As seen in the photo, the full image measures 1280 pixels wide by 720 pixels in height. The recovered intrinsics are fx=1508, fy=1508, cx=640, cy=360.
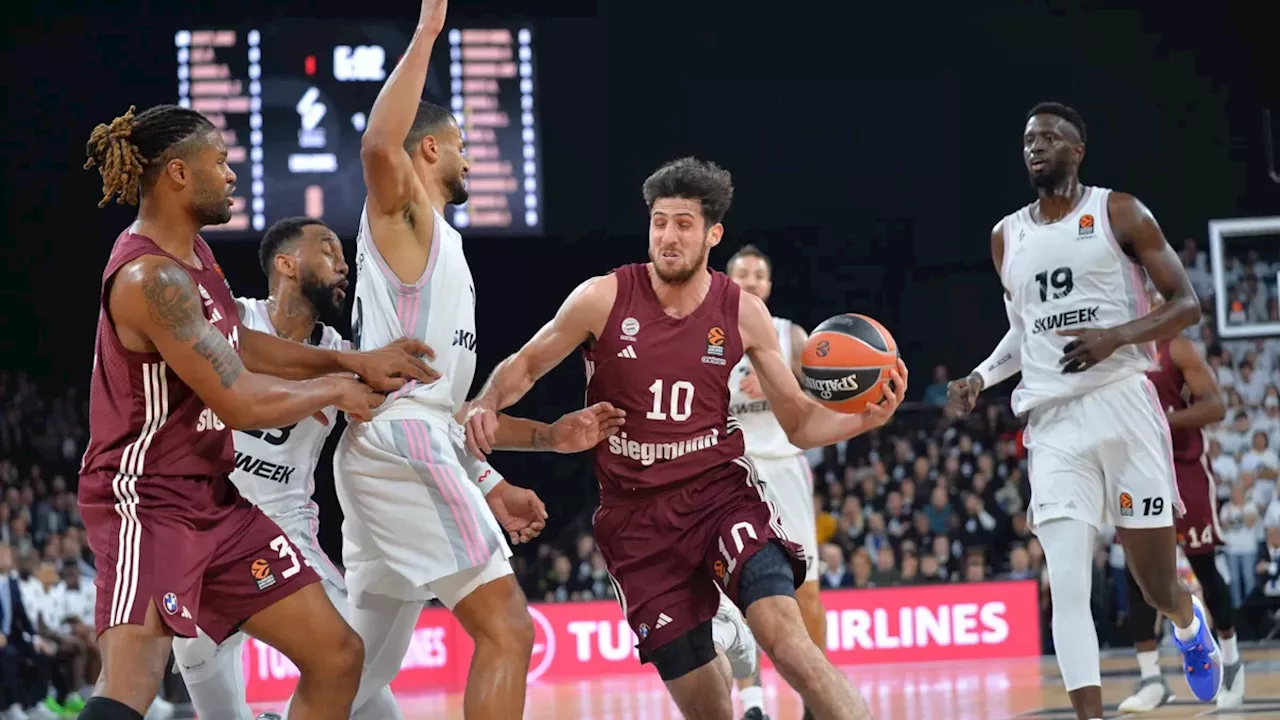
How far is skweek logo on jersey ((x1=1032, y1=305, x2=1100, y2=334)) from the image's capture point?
19.4 feet

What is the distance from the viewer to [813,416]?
4.98 meters

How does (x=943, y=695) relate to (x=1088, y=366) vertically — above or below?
below

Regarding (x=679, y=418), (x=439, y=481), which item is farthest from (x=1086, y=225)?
(x=439, y=481)

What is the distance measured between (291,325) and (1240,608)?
9.80 metres

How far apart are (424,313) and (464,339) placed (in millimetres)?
191

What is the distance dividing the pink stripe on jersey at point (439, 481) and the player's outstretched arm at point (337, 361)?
18cm

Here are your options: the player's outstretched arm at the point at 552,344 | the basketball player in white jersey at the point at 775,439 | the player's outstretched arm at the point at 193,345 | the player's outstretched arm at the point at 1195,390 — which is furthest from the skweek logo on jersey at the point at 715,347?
the player's outstretched arm at the point at 1195,390

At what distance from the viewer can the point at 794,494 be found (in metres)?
7.62

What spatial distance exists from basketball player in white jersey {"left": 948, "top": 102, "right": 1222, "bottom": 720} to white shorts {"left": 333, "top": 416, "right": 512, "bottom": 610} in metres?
2.26

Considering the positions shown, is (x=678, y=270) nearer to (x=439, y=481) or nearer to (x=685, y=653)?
(x=439, y=481)

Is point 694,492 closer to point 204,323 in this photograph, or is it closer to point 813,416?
point 813,416

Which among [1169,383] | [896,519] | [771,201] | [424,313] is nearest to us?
[424,313]

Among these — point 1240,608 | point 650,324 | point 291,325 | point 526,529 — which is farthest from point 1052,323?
point 1240,608

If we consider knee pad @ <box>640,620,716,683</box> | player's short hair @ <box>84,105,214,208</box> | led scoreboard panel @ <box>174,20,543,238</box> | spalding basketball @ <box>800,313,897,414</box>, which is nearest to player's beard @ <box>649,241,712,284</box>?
spalding basketball @ <box>800,313,897,414</box>
